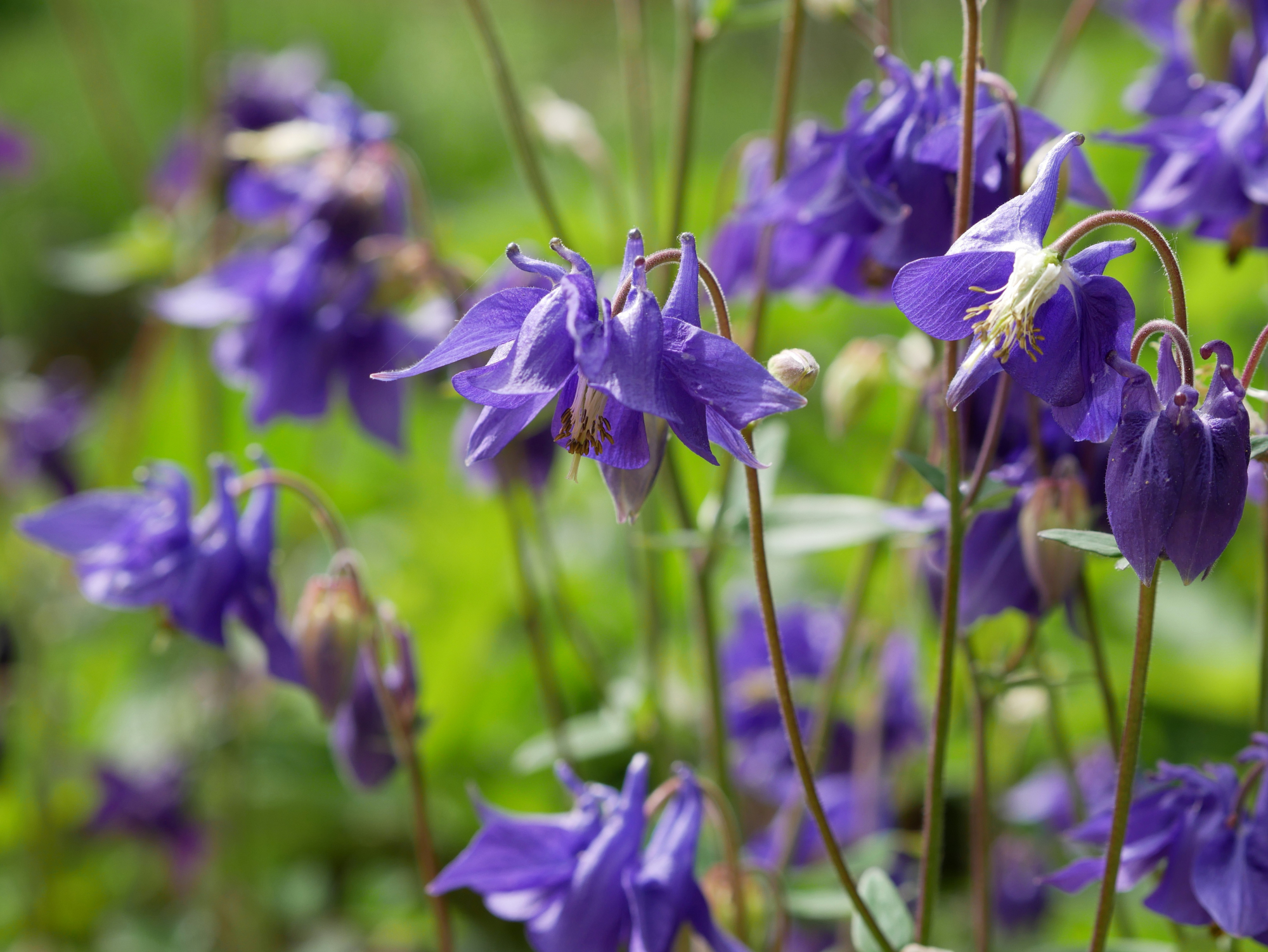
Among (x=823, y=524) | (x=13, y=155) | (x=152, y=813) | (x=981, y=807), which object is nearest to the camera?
(x=981, y=807)

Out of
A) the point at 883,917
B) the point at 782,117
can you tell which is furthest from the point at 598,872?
the point at 782,117

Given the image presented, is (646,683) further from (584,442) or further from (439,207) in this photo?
(439,207)

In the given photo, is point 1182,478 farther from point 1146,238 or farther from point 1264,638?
point 1264,638

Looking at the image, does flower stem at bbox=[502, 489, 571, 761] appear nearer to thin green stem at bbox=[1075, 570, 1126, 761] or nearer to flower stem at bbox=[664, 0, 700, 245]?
flower stem at bbox=[664, 0, 700, 245]

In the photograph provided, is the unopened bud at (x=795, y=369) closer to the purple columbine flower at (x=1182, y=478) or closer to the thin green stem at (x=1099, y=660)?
the purple columbine flower at (x=1182, y=478)

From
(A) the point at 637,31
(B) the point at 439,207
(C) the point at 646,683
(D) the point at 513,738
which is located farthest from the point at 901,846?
(B) the point at 439,207

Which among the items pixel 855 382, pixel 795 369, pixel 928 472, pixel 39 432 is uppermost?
pixel 795 369

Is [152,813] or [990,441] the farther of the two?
[152,813]
